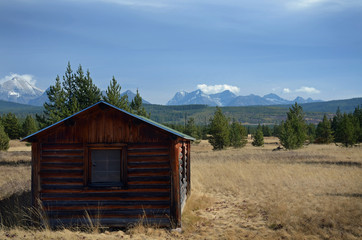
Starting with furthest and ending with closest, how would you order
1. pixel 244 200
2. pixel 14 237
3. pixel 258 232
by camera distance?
1. pixel 244 200
2. pixel 258 232
3. pixel 14 237

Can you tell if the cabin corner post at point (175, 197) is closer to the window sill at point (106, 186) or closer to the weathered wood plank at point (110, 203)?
the weathered wood plank at point (110, 203)

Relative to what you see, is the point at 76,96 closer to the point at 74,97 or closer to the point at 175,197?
the point at 74,97

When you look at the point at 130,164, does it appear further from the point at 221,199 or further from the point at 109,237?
the point at 221,199

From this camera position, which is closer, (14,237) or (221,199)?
(14,237)

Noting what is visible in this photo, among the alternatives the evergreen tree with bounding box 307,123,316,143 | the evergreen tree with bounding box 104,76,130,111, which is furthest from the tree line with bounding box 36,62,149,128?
the evergreen tree with bounding box 307,123,316,143

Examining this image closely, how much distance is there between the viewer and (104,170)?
10328 mm

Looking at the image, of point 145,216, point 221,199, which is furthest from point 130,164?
point 221,199

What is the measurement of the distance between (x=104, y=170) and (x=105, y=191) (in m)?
0.71

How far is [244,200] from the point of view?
46.8 ft

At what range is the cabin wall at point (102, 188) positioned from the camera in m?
10.1

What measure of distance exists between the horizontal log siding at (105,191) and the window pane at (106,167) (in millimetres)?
365

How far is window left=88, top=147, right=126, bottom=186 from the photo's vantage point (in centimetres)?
1030

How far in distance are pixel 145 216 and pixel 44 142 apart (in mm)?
4285

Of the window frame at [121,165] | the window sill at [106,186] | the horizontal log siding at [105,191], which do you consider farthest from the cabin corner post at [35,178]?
the window sill at [106,186]
